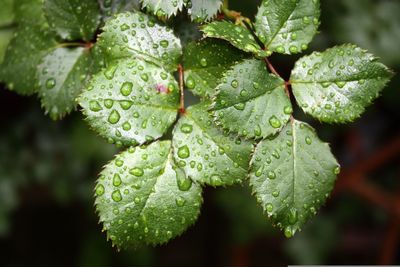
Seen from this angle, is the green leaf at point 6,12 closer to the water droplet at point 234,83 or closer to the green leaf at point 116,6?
the green leaf at point 116,6

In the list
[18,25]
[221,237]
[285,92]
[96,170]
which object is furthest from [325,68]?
[221,237]

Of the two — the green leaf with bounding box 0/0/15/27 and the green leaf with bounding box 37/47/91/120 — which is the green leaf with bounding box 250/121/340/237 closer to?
the green leaf with bounding box 37/47/91/120

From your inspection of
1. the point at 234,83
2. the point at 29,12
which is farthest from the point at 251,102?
the point at 29,12

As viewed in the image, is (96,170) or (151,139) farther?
(96,170)

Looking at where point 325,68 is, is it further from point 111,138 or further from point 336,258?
point 336,258

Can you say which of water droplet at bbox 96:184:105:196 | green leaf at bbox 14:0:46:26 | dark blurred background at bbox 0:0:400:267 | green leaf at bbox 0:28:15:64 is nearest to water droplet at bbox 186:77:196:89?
water droplet at bbox 96:184:105:196

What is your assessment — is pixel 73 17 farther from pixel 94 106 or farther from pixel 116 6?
pixel 94 106

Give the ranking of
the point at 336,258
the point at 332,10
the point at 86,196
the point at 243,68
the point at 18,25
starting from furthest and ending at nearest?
the point at 336,258
the point at 86,196
the point at 332,10
the point at 18,25
the point at 243,68

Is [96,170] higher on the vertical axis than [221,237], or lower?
higher
